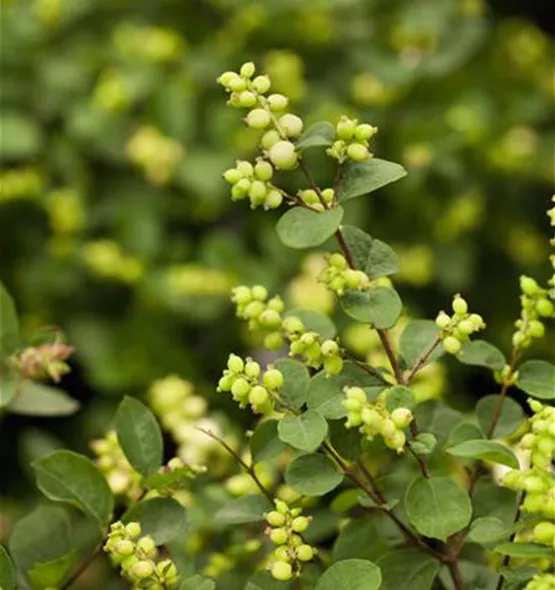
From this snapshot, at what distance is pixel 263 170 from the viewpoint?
80 cm

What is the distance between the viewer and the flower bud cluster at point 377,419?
0.77 m

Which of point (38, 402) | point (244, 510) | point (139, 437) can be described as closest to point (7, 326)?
A: point (38, 402)

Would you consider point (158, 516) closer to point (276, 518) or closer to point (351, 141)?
point (276, 518)

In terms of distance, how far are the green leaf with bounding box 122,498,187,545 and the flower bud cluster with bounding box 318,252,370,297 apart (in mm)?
219

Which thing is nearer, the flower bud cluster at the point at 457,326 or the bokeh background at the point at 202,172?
the flower bud cluster at the point at 457,326

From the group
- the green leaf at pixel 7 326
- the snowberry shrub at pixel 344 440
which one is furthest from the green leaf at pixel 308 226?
the green leaf at pixel 7 326

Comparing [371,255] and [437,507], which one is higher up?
[371,255]

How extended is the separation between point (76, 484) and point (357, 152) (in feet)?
1.15

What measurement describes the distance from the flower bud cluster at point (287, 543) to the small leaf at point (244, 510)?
0.09 m

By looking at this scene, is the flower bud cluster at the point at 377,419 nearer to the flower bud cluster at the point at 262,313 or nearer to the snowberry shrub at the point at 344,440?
the snowberry shrub at the point at 344,440

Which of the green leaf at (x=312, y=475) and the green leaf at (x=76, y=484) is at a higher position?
the green leaf at (x=312, y=475)

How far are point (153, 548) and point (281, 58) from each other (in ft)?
3.84

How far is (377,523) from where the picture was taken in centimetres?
99

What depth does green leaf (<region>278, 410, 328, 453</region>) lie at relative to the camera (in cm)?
78
